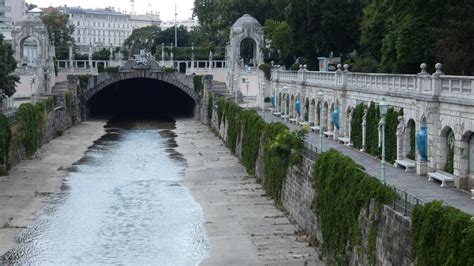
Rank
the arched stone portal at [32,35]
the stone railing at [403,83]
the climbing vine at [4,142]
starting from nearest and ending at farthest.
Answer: the stone railing at [403,83] < the climbing vine at [4,142] < the arched stone portal at [32,35]

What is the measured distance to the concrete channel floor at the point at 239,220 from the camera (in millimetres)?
39688

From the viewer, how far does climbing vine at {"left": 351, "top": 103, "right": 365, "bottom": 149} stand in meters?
53.8

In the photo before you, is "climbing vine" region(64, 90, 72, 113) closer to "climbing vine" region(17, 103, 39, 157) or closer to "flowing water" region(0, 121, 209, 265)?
"climbing vine" region(17, 103, 39, 157)

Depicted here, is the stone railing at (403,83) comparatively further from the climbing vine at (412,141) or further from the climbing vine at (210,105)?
the climbing vine at (210,105)

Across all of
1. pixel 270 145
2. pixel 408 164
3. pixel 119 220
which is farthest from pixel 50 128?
pixel 408 164

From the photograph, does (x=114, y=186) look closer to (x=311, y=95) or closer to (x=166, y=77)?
(x=311, y=95)

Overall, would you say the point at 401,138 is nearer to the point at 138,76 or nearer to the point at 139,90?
the point at 138,76

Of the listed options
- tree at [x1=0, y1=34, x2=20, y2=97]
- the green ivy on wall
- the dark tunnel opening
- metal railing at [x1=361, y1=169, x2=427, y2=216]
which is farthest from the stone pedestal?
the dark tunnel opening

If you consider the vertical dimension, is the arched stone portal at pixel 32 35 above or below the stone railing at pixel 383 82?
above

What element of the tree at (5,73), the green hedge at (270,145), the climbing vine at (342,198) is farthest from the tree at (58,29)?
the climbing vine at (342,198)

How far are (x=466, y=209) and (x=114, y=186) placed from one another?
3527cm

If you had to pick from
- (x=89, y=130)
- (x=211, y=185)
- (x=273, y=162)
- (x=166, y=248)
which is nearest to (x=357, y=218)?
(x=166, y=248)

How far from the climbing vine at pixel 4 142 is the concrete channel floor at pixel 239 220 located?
14.3 metres

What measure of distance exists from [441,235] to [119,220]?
2749 centimetres
